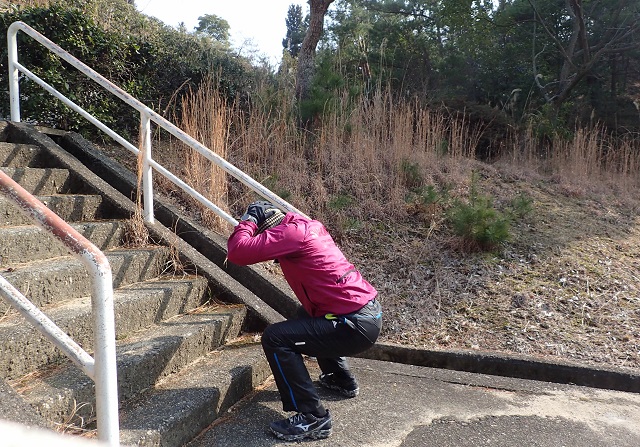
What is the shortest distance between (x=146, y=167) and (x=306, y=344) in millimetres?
2224

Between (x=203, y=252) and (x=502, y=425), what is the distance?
8.91 ft

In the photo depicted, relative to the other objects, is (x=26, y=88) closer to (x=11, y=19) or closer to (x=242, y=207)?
(x=11, y=19)

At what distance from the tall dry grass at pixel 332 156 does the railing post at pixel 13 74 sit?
157cm

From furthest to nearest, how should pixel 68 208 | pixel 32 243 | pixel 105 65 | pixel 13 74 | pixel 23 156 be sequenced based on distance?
pixel 105 65
pixel 13 74
pixel 23 156
pixel 68 208
pixel 32 243

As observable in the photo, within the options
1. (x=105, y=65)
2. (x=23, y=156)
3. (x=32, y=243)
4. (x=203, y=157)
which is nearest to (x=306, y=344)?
(x=32, y=243)

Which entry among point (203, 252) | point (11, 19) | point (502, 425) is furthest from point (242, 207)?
point (502, 425)

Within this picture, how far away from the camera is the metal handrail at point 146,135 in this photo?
3.87 metres

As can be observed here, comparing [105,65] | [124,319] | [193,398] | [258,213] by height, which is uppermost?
[105,65]

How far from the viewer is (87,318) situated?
2943mm

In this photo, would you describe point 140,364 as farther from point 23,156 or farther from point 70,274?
point 23,156

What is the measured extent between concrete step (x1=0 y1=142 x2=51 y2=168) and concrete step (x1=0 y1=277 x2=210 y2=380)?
177cm

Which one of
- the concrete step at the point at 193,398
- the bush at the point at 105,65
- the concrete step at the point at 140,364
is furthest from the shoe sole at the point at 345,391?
the bush at the point at 105,65

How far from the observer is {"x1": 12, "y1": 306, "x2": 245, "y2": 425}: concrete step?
2.40 metres

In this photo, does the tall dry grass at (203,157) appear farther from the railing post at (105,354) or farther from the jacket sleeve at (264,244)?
the railing post at (105,354)
